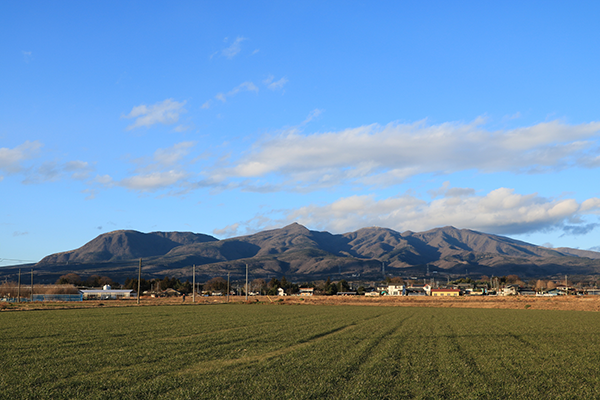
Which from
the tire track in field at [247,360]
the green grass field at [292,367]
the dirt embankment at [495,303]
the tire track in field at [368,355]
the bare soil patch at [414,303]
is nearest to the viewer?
the green grass field at [292,367]

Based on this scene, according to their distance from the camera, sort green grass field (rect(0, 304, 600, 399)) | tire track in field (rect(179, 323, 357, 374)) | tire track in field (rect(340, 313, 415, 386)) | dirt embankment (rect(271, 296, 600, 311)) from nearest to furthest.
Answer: green grass field (rect(0, 304, 600, 399)) → tire track in field (rect(340, 313, 415, 386)) → tire track in field (rect(179, 323, 357, 374)) → dirt embankment (rect(271, 296, 600, 311))

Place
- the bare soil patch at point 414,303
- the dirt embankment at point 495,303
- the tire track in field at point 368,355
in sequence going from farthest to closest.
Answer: the dirt embankment at point 495,303
the bare soil patch at point 414,303
the tire track in field at point 368,355

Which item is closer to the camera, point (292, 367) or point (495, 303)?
point (292, 367)

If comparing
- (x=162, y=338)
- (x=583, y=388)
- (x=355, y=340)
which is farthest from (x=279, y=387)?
(x=162, y=338)

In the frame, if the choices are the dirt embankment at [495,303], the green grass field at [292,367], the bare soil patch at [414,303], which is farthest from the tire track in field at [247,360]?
the dirt embankment at [495,303]

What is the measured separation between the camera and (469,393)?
560 inches

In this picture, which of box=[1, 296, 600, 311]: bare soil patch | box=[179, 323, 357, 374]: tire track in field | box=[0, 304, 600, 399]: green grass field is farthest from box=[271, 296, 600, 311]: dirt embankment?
box=[179, 323, 357, 374]: tire track in field

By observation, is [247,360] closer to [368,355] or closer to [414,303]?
[368,355]

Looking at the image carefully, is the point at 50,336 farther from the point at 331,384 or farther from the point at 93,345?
the point at 331,384

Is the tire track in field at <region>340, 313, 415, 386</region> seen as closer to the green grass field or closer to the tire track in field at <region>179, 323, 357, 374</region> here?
the green grass field

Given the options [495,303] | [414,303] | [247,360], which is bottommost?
[414,303]

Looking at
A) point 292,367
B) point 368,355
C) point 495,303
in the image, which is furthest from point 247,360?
point 495,303

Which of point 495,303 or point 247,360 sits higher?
point 247,360

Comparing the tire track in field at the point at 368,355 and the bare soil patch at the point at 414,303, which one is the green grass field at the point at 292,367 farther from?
the bare soil patch at the point at 414,303
